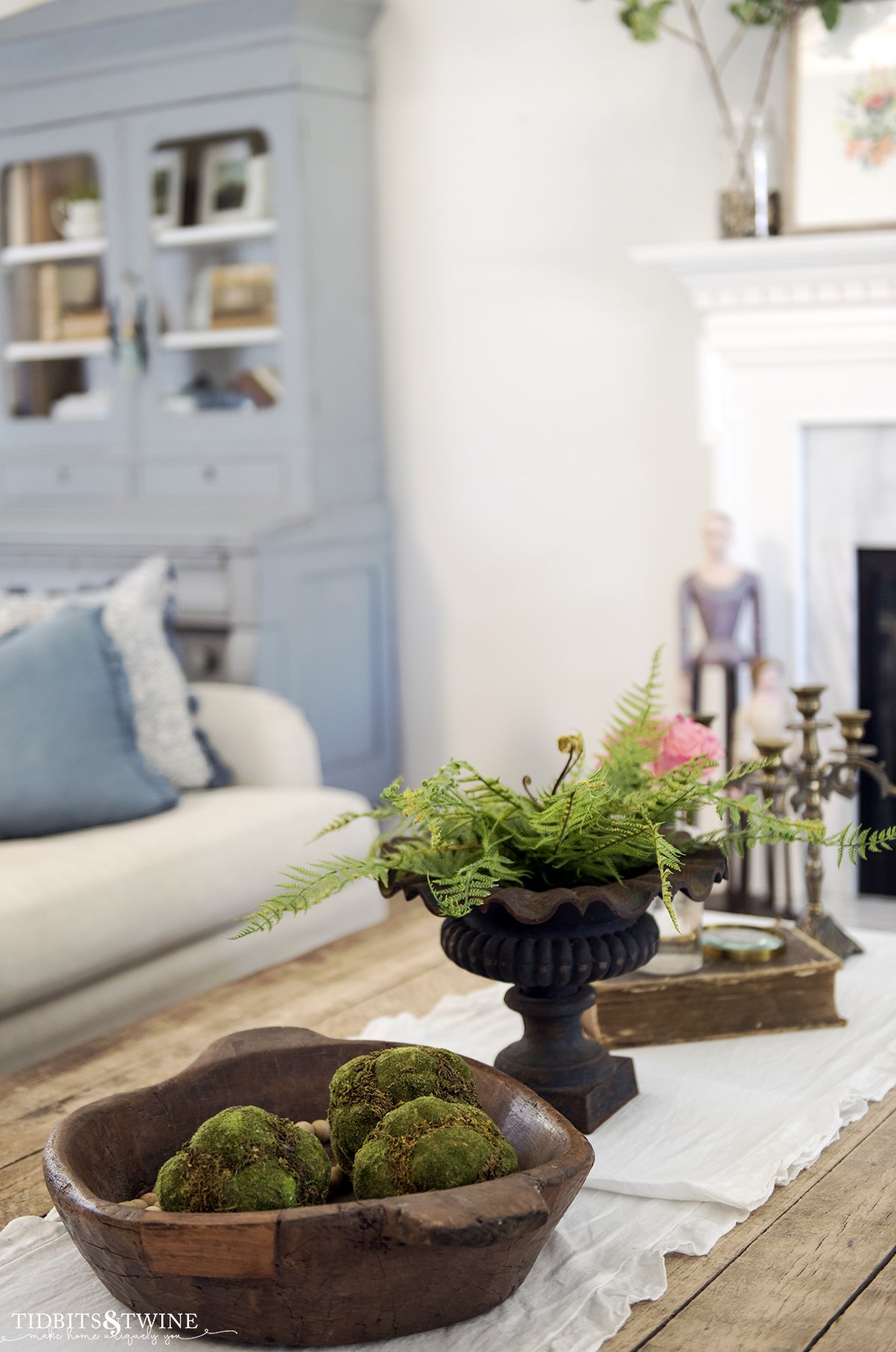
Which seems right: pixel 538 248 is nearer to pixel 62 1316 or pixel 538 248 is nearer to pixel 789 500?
pixel 789 500

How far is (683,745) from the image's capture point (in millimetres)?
1354

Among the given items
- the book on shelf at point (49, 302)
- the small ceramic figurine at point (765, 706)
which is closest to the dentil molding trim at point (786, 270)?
the small ceramic figurine at point (765, 706)

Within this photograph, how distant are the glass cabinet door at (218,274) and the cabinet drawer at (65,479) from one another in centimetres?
14

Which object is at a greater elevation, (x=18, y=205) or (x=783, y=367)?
(x=18, y=205)

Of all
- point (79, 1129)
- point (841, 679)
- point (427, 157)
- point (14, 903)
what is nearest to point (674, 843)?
point (79, 1129)

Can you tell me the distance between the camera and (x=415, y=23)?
357 cm

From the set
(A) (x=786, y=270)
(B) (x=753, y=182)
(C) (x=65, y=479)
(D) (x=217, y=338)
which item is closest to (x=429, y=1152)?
(A) (x=786, y=270)

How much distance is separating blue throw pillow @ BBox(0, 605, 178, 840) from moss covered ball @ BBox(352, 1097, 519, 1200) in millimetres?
1567

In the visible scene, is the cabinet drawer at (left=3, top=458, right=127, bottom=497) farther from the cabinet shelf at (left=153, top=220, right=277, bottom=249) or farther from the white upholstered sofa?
the white upholstered sofa

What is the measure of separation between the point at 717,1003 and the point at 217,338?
2640mm

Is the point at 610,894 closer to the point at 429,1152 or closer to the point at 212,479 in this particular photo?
the point at 429,1152

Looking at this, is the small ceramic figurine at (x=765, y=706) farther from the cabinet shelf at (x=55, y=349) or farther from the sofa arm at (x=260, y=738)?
the cabinet shelf at (x=55, y=349)

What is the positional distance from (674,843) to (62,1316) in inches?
23.2

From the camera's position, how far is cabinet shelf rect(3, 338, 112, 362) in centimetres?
384
